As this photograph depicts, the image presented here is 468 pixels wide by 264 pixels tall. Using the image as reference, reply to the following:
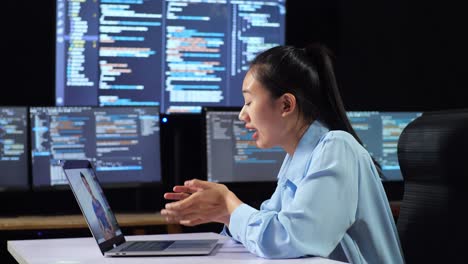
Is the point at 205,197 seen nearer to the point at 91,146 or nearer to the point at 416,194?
the point at 416,194

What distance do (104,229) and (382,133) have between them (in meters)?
2.61

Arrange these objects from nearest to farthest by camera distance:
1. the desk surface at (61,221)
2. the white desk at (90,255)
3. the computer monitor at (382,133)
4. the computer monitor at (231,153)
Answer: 1. the white desk at (90,255)
2. the desk surface at (61,221)
3. the computer monitor at (231,153)
4. the computer monitor at (382,133)

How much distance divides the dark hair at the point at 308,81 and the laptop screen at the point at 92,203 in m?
0.51

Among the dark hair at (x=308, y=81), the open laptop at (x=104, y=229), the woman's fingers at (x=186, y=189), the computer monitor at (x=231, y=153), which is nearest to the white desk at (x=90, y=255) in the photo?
the open laptop at (x=104, y=229)

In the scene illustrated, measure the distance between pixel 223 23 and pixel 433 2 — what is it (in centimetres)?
150

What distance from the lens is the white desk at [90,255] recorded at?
72.3 inches

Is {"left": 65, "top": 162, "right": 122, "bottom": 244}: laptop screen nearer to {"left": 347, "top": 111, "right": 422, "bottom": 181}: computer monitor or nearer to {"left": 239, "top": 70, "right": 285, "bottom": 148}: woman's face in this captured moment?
{"left": 239, "top": 70, "right": 285, "bottom": 148}: woman's face

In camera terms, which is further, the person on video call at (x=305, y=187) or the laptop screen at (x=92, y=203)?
the laptop screen at (x=92, y=203)

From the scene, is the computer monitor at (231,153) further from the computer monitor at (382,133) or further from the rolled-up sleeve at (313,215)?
the rolled-up sleeve at (313,215)

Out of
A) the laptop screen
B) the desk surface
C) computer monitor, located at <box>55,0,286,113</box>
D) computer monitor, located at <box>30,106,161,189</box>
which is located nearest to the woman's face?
the laptop screen

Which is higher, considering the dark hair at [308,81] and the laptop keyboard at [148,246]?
the dark hair at [308,81]

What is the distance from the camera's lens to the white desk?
6.03 feet

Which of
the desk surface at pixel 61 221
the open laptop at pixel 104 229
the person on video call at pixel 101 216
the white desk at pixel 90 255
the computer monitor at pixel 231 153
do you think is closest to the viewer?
the white desk at pixel 90 255

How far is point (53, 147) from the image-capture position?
13.0ft
